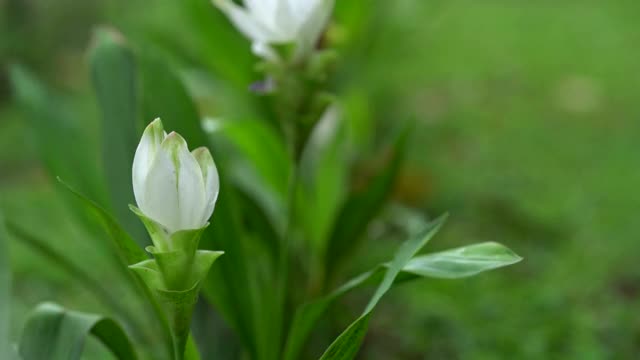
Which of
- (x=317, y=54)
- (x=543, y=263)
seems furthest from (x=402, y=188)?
(x=317, y=54)

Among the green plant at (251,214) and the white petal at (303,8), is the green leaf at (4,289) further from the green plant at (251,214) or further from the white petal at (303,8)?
the white petal at (303,8)

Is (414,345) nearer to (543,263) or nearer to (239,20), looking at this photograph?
(543,263)

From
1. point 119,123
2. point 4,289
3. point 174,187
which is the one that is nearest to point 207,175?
point 174,187

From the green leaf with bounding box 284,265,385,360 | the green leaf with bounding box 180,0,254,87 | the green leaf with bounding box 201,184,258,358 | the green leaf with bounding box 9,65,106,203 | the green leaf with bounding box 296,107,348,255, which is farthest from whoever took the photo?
the green leaf with bounding box 180,0,254,87

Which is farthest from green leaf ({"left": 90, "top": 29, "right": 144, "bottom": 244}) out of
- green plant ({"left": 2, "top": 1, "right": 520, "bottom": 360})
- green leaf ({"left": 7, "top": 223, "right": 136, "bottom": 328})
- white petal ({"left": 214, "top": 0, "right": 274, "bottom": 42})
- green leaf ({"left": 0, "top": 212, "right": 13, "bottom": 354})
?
green leaf ({"left": 0, "top": 212, "right": 13, "bottom": 354})

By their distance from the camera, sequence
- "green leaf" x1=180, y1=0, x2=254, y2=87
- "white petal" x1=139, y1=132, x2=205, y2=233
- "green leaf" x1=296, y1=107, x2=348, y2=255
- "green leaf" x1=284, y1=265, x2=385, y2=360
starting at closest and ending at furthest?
"white petal" x1=139, y1=132, x2=205, y2=233 < "green leaf" x1=284, y1=265, x2=385, y2=360 < "green leaf" x1=296, y1=107, x2=348, y2=255 < "green leaf" x1=180, y1=0, x2=254, y2=87

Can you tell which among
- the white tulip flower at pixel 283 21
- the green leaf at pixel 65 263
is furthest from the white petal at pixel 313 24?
the green leaf at pixel 65 263

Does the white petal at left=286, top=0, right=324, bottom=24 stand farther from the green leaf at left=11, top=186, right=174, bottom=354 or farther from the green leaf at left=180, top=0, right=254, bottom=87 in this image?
the green leaf at left=180, top=0, right=254, bottom=87
